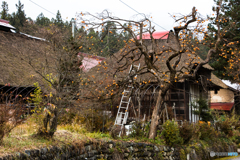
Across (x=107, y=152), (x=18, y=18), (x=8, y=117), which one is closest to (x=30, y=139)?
(x=8, y=117)

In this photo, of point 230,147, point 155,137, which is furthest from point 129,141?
point 230,147

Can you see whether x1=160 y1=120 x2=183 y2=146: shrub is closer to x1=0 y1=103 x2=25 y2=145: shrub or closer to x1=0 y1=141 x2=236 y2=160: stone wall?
x1=0 y1=141 x2=236 y2=160: stone wall

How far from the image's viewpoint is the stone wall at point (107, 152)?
218 inches

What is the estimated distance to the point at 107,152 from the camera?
7.29 m

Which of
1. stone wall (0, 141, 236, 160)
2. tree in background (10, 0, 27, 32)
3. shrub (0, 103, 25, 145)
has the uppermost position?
tree in background (10, 0, 27, 32)

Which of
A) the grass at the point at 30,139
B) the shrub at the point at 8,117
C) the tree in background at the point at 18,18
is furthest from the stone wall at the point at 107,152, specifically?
the tree in background at the point at 18,18

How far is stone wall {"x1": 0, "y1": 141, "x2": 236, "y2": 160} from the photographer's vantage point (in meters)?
5.54

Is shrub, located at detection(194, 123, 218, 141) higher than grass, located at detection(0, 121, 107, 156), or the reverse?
grass, located at detection(0, 121, 107, 156)

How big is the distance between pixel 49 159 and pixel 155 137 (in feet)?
16.2

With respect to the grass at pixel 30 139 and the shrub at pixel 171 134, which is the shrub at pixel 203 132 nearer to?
the shrub at pixel 171 134

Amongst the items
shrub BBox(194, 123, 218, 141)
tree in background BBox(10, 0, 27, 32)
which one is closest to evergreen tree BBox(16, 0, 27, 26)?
tree in background BBox(10, 0, 27, 32)

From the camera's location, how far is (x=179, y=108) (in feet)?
44.2

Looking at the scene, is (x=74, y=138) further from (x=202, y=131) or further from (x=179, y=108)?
(x=179, y=108)

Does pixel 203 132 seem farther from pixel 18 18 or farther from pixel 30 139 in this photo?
pixel 18 18
